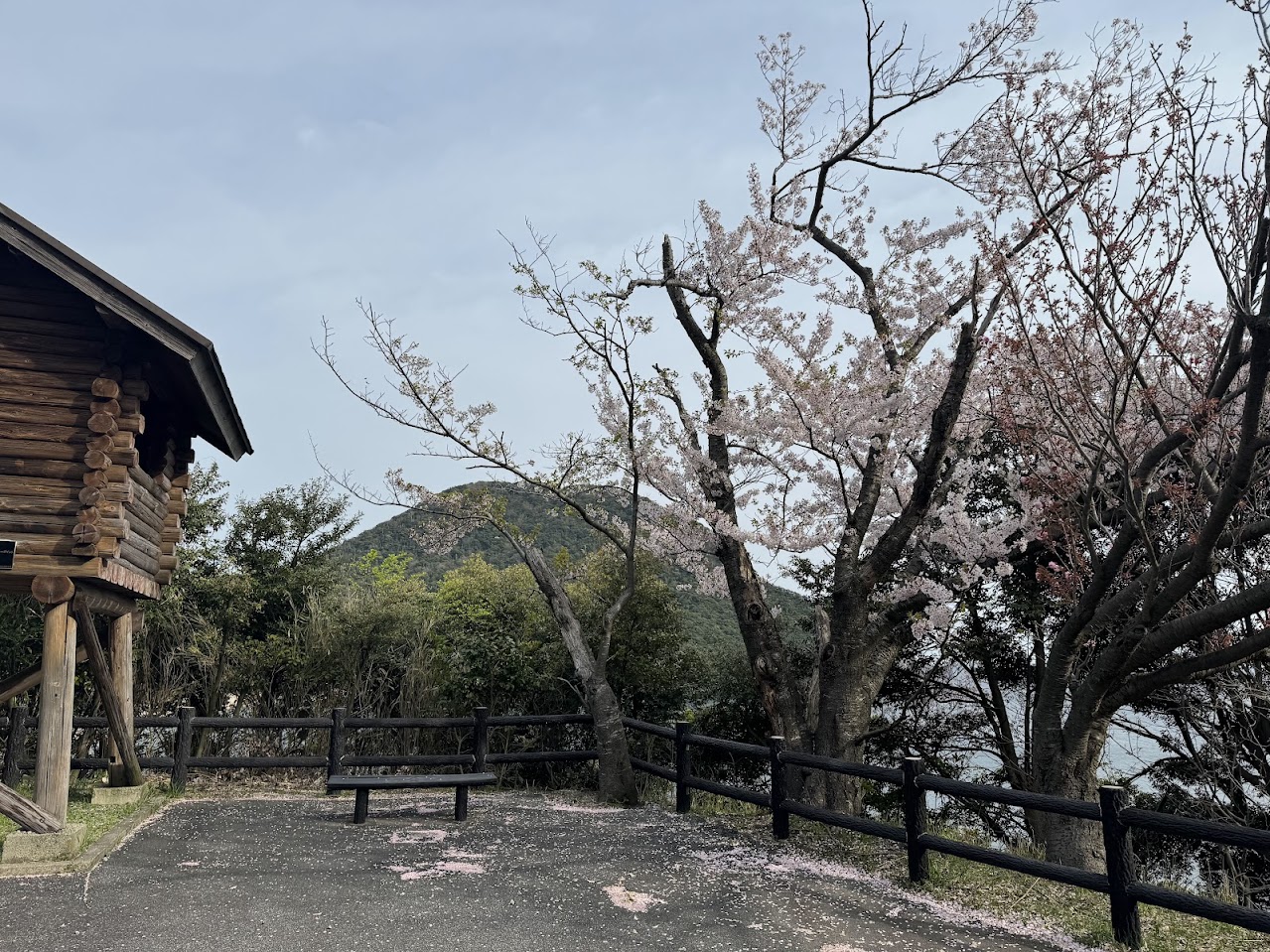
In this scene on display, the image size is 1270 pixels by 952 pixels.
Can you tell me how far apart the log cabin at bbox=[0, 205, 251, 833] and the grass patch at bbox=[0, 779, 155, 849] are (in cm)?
98

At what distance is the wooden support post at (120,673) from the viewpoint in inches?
402

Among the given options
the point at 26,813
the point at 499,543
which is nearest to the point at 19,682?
the point at 26,813

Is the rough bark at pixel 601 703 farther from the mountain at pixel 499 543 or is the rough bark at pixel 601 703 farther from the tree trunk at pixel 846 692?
the mountain at pixel 499 543

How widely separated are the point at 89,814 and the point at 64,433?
400 cm

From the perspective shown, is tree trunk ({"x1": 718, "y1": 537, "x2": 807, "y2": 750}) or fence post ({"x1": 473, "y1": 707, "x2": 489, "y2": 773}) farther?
fence post ({"x1": 473, "y1": 707, "x2": 489, "y2": 773})

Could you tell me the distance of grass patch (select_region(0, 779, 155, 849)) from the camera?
8.36 m

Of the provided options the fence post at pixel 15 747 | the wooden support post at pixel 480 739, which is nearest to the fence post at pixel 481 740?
the wooden support post at pixel 480 739

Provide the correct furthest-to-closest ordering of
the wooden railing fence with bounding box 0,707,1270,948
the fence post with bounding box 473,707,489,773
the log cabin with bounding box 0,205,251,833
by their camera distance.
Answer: the fence post with bounding box 473,707,489,773
the log cabin with bounding box 0,205,251,833
the wooden railing fence with bounding box 0,707,1270,948

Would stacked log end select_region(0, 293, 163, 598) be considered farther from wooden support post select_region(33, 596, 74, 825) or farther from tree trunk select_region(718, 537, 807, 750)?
tree trunk select_region(718, 537, 807, 750)

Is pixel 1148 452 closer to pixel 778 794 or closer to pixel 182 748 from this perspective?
pixel 778 794

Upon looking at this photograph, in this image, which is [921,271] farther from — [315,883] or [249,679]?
[249,679]

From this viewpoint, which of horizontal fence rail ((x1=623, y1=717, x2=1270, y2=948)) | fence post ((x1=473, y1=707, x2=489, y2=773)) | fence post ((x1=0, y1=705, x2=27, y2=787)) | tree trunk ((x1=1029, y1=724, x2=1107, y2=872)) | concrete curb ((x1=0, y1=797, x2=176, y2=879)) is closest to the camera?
horizontal fence rail ((x1=623, y1=717, x2=1270, y2=948))

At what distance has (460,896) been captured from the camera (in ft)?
21.6

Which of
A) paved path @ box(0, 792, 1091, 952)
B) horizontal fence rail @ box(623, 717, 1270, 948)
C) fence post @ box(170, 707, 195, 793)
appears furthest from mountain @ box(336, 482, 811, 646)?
horizontal fence rail @ box(623, 717, 1270, 948)
